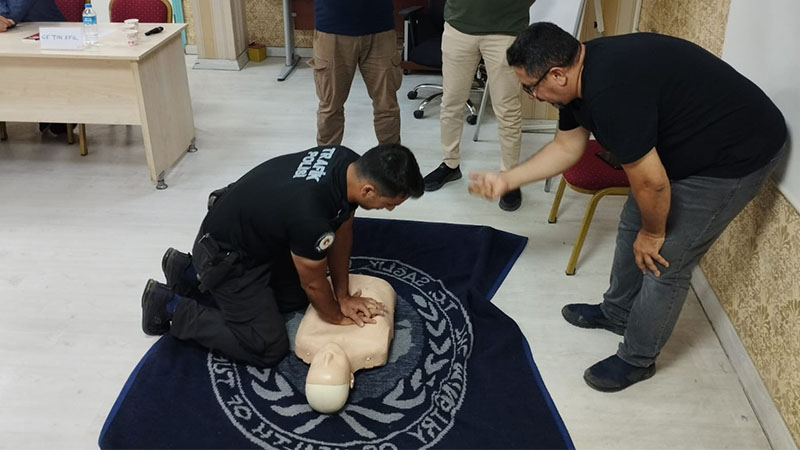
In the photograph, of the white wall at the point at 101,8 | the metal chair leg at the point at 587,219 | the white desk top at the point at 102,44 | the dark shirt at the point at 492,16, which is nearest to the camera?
the metal chair leg at the point at 587,219

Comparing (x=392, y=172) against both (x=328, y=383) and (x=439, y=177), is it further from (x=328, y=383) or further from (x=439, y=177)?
(x=439, y=177)

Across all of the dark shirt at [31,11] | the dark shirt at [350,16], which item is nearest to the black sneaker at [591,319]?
the dark shirt at [350,16]

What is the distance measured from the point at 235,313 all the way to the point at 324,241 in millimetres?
495

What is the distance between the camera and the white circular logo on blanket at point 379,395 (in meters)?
2.04

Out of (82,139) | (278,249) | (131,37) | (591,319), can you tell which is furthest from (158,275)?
(591,319)

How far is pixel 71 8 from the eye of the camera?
12.9ft

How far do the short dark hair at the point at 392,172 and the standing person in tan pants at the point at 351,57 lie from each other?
1347 millimetres

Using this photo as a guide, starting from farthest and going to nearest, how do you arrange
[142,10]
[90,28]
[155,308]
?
[142,10] → [90,28] → [155,308]

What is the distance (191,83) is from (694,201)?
3841 mm

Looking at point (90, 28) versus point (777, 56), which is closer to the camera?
point (777, 56)

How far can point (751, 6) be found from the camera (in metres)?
2.31

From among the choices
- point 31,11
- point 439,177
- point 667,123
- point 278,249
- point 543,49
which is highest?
point 543,49

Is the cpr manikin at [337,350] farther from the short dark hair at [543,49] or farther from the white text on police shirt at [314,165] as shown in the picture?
the short dark hair at [543,49]

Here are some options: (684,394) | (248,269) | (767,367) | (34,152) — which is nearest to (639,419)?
(684,394)
